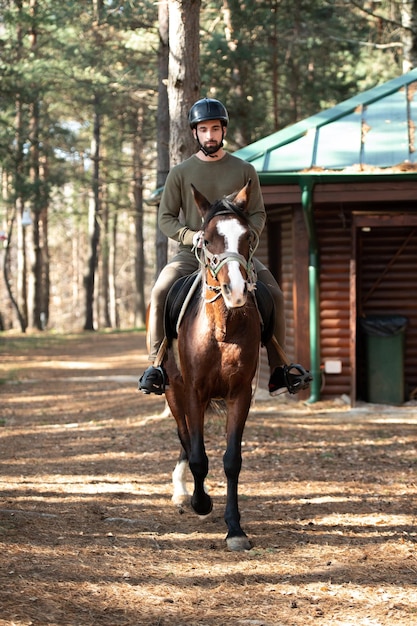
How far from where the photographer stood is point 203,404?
6742mm

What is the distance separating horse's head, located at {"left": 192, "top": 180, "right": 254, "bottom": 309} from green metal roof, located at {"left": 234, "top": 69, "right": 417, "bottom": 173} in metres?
8.17

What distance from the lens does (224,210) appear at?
6.32 metres

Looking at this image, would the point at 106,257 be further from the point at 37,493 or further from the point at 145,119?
the point at 37,493

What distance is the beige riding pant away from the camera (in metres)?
7.35

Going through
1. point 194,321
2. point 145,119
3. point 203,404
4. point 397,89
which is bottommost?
point 203,404

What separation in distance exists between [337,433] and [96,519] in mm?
5543

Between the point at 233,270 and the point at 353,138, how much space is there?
9.78 metres

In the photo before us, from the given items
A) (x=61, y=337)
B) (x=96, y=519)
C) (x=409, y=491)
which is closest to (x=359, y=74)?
(x=61, y=337)

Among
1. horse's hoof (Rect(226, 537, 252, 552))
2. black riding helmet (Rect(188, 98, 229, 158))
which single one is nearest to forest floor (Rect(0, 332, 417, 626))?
horse's hoof (Rect(226, 537, 252, 552))

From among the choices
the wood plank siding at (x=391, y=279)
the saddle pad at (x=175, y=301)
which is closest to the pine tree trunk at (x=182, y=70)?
the wood plank siding at (x=391, y=279)

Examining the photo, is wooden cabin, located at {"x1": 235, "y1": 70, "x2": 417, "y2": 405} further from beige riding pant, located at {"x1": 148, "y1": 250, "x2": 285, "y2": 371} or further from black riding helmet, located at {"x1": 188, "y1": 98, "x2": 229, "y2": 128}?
black riding helmet, located at {"x1": 188, "y1": 98, "x2": 229, "y2": 128}

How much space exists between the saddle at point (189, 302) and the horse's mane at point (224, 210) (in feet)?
2.10

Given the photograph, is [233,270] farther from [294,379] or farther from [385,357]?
[385,357]

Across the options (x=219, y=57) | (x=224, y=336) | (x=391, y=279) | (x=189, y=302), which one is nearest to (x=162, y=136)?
(x=219, y=57)
